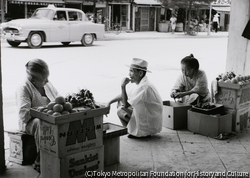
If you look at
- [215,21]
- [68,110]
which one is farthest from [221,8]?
[68,110]

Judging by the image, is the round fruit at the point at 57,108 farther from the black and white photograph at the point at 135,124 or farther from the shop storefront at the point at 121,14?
the shop storefront at the point at 121,14

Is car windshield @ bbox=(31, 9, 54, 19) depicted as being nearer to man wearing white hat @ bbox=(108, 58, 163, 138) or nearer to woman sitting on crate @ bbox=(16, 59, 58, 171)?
man wearing white hat @ bbox=(108, 58, 163, 138)

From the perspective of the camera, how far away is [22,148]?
13.2ft

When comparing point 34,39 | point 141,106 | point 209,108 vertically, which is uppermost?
point 34,39

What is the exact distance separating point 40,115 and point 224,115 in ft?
9.65

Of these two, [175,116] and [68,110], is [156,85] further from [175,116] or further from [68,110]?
[68,110]

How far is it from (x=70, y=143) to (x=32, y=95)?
102cm

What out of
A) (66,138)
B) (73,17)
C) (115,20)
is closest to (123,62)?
(73,17)

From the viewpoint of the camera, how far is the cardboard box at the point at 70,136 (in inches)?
128

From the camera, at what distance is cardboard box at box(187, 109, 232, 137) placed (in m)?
5.12

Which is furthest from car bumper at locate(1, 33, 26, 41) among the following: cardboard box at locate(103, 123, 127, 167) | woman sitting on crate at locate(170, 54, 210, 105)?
cardboard box at locate(103, 123, 127, 167)

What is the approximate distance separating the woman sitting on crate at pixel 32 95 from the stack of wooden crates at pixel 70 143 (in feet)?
1.72

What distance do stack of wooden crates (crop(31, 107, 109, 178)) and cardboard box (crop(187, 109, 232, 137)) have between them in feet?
7.12

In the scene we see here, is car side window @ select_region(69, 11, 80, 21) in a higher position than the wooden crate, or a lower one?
higher
